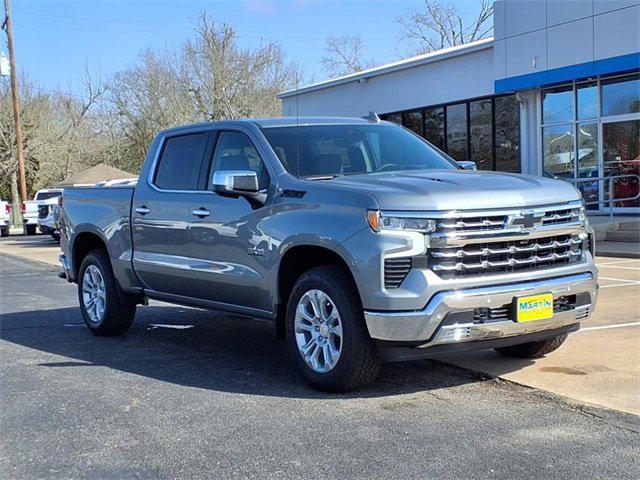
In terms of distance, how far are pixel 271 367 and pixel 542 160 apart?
1507cm

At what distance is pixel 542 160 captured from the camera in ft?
64.8

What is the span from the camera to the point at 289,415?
16.2 feet

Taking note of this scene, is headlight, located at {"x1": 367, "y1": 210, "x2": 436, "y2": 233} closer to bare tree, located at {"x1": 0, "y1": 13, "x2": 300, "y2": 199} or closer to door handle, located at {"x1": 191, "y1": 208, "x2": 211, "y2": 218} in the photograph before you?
door handle, located at {"x1": 191, "y1": 208, "x2": 211, "y2": 218}

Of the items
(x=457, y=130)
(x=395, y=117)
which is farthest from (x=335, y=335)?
(x=395, y=117)

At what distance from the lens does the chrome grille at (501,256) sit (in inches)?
193

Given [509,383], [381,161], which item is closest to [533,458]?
[509,383]

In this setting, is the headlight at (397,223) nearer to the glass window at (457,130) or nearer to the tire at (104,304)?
the tire at (104,304)

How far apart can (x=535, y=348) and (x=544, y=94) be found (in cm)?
1465

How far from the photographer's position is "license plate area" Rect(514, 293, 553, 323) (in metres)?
5.02

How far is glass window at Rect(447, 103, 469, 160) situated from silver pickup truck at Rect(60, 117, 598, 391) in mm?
15850

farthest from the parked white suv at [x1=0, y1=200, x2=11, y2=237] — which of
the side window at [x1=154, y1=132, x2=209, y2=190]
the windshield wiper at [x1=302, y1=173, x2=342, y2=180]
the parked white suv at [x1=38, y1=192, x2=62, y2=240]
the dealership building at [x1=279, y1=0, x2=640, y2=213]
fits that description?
the windshield wiper at [x1=302, y1=173, x2=342, y2=180]

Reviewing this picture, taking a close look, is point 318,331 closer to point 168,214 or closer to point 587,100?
point 168,214

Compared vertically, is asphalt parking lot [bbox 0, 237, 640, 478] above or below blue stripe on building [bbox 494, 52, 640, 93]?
below

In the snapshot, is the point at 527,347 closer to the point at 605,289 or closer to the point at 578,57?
the point at 605,289
